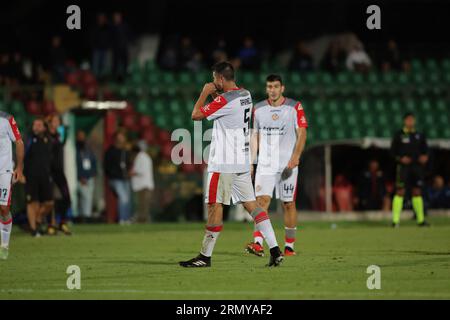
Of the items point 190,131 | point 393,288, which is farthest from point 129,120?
point 393,288

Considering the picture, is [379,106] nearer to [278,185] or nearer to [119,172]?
[119,172]

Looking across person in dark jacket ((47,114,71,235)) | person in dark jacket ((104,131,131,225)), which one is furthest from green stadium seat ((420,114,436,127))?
person in dark jacket ((47,114,71,235))

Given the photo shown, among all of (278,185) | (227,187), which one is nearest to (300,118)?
(278,185)

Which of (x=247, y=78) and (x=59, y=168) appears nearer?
(x=59, y=168)

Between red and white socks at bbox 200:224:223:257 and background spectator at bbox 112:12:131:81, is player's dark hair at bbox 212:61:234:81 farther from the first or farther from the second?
background spectator at bbox 112:12:131:81

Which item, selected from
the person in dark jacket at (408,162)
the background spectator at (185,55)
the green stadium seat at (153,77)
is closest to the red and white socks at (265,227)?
the person in dark jacket at (408,162)

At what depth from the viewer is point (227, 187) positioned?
1205 cm

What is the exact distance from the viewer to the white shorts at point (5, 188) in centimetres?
1354

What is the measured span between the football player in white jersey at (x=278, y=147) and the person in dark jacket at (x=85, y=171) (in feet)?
33.4

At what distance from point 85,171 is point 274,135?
34.3 ft

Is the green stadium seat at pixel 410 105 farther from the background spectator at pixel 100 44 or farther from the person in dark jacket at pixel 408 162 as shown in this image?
the background spectator at pixel 100 44

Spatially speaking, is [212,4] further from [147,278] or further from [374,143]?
[147,278]

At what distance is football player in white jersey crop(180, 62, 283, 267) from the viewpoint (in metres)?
11.9

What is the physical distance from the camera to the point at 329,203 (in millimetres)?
25047
